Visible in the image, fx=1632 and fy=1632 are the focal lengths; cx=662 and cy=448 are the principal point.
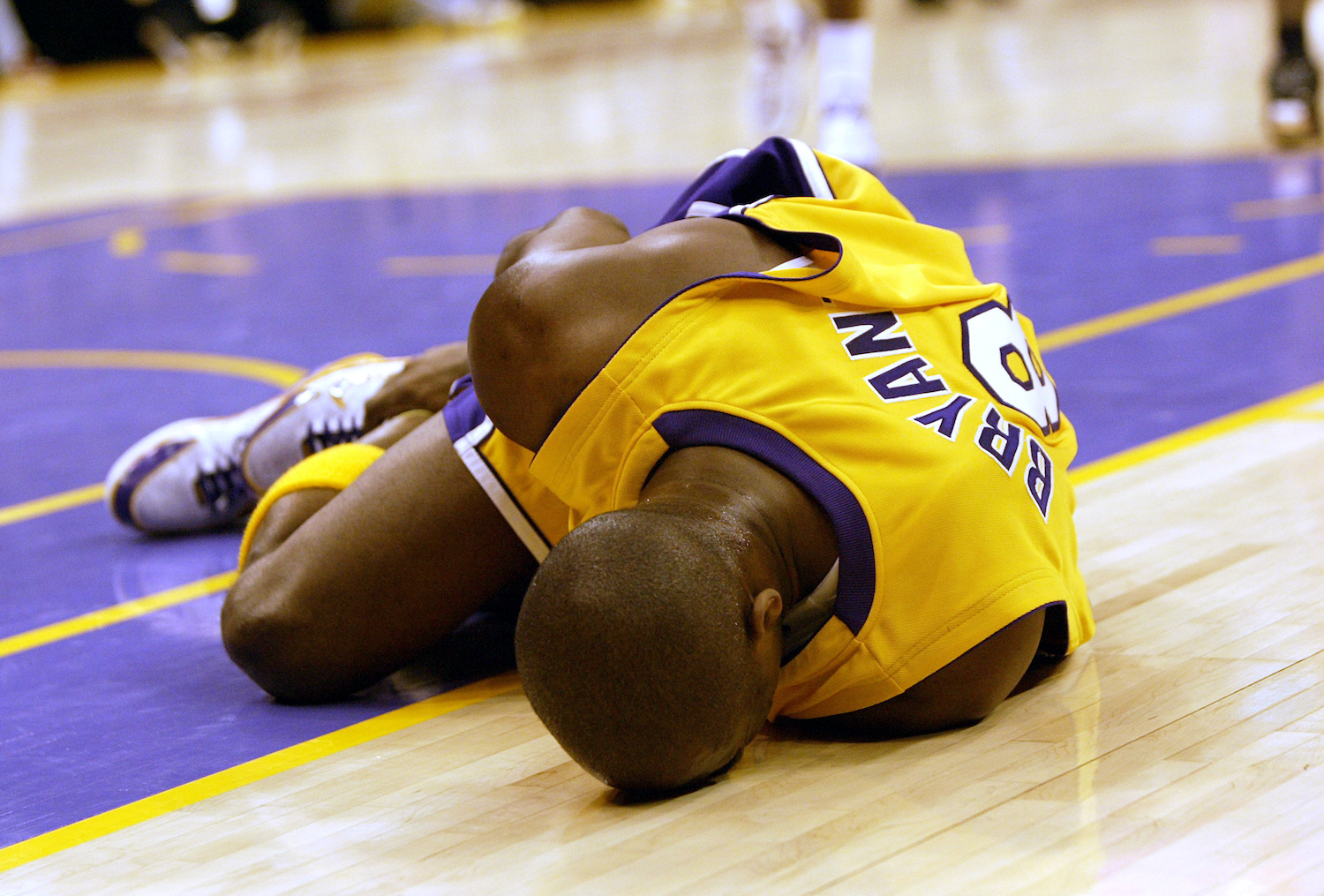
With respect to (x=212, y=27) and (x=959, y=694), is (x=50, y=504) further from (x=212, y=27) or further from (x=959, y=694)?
(x=212, y=27)

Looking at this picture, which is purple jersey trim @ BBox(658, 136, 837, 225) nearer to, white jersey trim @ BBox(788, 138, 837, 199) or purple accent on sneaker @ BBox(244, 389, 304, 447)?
white jersey trim @ BBox(788, 138, 837, 199)

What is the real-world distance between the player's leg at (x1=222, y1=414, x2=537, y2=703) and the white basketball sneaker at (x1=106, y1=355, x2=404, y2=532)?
513mm

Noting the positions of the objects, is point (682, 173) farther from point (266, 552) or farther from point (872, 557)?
point (872, 557)

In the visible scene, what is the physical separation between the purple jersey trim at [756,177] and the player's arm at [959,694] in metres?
0.65

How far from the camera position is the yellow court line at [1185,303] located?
3684mm

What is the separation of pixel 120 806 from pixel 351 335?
2672 millimetres

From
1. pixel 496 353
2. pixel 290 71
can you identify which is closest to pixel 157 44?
pixel 290 71

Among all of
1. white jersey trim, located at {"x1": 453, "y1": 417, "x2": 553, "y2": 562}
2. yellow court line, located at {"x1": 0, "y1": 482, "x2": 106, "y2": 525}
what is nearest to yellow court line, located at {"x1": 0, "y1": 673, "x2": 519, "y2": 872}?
white jersey trim, located at {"x1": 453, "y1": 417, "x2": 553, "y2": 562}

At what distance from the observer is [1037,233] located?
4980 mm

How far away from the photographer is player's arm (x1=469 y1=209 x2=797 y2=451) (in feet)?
5.63

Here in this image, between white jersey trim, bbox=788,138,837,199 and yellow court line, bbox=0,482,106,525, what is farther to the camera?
yellow court line, bbox=0,482,106,525

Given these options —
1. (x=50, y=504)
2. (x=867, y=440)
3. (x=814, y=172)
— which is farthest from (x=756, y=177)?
(x=50, y=504)

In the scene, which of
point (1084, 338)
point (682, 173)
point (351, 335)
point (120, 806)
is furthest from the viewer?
point (682, 173)

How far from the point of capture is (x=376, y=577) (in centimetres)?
197
